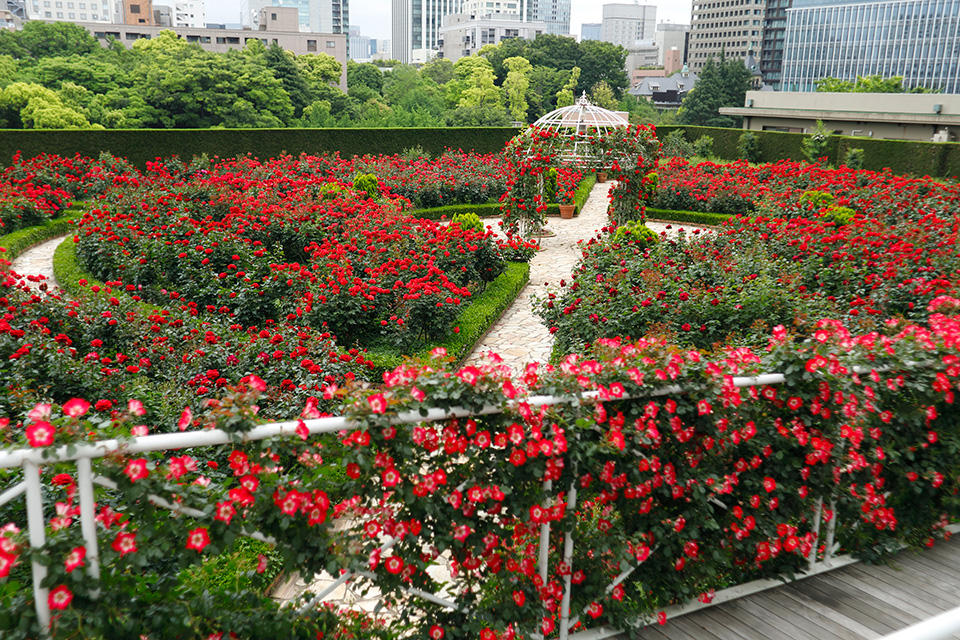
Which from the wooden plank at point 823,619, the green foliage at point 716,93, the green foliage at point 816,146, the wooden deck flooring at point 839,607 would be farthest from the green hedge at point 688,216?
the green foliage at point 716,93

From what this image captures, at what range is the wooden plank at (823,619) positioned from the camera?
2.68m

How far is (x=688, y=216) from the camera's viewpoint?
1522 centimetres

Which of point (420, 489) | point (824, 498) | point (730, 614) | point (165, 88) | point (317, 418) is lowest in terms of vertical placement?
point (730, 614)

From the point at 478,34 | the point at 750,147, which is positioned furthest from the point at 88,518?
the point at 478,34

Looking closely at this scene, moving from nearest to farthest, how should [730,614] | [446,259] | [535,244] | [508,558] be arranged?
1. [508,558]
2. [730,614]
3. [446,259]
4. [535,244]

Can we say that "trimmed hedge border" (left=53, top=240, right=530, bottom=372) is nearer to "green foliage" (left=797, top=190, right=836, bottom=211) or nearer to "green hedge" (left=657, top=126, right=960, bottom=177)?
"green foliage" (left=797, top=190, right=836, bottom=211)

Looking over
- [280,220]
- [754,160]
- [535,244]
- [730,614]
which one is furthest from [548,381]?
[754,160]

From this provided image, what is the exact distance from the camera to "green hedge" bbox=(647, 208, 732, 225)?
48.7ft

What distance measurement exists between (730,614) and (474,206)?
13.3 metres

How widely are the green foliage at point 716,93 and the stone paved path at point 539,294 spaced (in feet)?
162

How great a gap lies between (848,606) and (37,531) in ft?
9.67

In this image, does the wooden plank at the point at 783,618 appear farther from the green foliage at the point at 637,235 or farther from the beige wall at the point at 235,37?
the beige wall at the point at 235,37

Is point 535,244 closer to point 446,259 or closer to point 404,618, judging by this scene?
point 446,259

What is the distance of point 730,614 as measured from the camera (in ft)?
9.22
